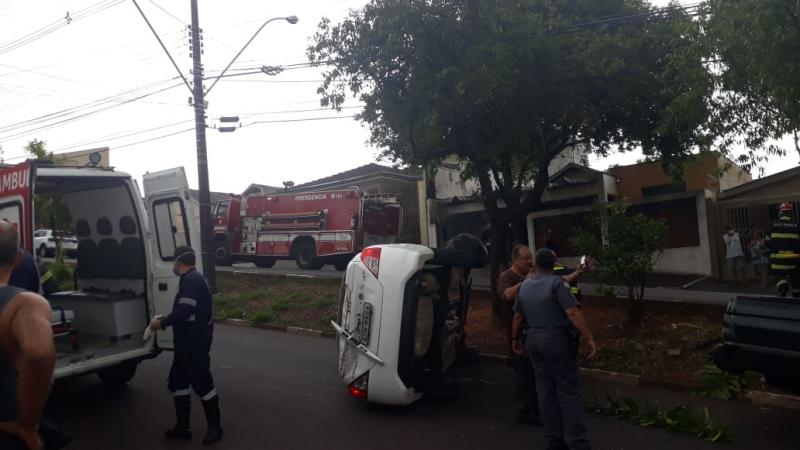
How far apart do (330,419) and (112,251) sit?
3597 millimetres

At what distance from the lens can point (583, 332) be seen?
15.5ft

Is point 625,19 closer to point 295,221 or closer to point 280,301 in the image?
point 280,301

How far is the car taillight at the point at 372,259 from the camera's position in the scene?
243 inches

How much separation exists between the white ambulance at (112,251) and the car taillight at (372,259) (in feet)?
6.25

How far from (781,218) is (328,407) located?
231 inches

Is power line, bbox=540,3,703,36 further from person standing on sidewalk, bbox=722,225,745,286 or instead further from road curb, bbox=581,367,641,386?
person standing on sidewalk, bbox=722,225,745,286

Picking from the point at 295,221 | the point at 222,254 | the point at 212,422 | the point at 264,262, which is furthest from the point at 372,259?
the point at 222,254

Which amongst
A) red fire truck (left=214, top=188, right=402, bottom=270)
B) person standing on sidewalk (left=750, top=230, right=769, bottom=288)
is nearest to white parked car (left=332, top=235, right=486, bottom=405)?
person standing on sidewalk (left=750, top=230, right=769, bottom=288)

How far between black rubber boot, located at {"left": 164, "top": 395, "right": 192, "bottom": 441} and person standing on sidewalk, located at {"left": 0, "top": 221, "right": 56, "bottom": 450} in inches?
116

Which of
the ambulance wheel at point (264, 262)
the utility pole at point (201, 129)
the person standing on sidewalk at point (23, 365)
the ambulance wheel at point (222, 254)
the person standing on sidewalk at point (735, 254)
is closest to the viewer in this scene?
the person standing on sidewalk at point (23, 365)

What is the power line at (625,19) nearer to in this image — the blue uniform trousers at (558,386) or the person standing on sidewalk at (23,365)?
the blue uniform trousers at (558,386)

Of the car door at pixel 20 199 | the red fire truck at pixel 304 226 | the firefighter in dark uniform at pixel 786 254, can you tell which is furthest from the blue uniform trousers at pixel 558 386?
the red fire truck at pixel 304 226

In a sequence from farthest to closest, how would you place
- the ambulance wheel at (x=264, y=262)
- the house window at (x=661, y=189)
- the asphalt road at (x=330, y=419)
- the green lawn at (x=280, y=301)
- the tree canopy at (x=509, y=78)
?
the ambulance wheel at (x=264, y=262)
the house window at (x=661, y=189)
the green lawn at (x=280, y=301)
the tree canopy at (x=509, y=78)
the asphalt road at (x=330, y=419)

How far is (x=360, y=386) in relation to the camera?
6.14 metres
